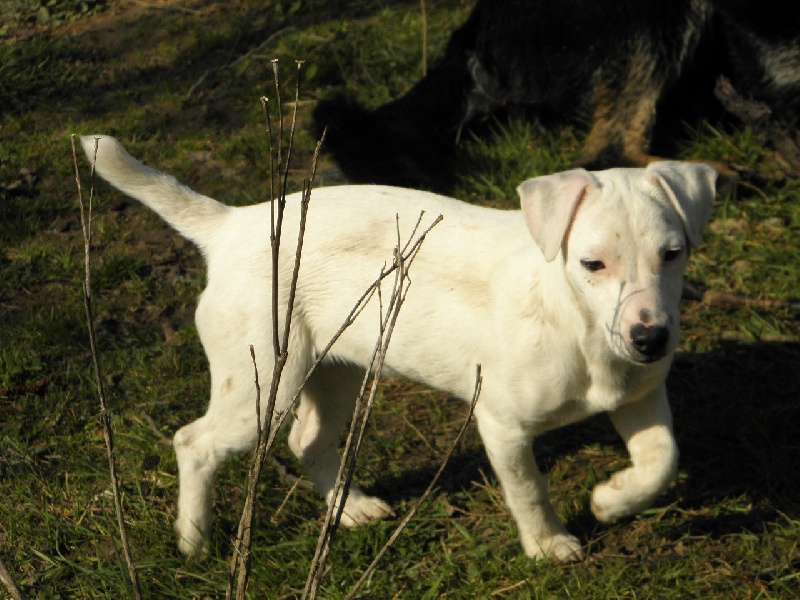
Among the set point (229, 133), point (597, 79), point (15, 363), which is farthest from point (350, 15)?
point (15, 363)

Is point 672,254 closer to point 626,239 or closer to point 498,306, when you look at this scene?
point 626,239

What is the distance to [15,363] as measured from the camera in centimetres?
434

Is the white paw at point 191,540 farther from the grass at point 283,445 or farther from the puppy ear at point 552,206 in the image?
the puppy ear at point 552,206

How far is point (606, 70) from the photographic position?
206 inches

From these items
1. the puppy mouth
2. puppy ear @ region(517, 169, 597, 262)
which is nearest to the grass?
the puppy mouth

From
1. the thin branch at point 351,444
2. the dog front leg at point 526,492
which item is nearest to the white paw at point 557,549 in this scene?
the dog front leg at point 526,492

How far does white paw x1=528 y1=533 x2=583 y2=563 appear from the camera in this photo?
324cm

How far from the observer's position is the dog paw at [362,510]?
3572 millimetres

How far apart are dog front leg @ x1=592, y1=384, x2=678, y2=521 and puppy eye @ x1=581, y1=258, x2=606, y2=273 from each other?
579mm

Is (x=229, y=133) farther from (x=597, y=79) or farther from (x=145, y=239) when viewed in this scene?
(x=597, y=79)

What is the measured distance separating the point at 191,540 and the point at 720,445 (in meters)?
1.85

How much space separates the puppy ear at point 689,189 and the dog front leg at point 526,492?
76 centimetres

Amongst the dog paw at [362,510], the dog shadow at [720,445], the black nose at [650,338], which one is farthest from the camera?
the dog paw at [362,510]

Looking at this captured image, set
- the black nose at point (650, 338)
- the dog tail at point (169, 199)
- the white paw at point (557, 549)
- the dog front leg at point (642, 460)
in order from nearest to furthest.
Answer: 1. the black nose at point (650, 338)
2. the dog front leg at point (642, 460)
3. the white paw at point (557, 549)
4. the dog tail at point (169, 199)
